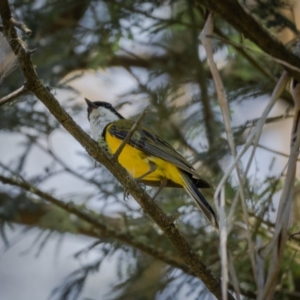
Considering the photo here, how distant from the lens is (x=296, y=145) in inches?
123

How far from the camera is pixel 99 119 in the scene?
470 centimetres

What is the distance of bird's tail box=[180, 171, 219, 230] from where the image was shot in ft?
11.4

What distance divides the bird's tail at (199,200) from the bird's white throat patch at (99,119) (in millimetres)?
795

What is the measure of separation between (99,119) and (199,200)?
1.35m

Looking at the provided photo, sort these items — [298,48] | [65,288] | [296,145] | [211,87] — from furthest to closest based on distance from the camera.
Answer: [211,87] < [65,288] < [298,48] < [296,145]

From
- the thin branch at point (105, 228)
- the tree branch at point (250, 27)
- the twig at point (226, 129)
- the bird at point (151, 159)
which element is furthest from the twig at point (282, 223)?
the thin branch at point (105, 228)

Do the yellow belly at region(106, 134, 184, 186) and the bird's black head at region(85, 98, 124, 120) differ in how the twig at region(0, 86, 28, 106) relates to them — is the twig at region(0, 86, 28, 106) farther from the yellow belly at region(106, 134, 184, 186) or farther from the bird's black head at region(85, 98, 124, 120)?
the bird's black head at region(85, 98, 124, 120)

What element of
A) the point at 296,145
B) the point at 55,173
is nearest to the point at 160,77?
the point at 55,173

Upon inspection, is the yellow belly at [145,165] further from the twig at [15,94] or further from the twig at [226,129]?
the twig at [15,94]

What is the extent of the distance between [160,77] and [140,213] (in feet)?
4.05

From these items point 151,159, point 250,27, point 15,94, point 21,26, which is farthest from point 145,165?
point 21,26

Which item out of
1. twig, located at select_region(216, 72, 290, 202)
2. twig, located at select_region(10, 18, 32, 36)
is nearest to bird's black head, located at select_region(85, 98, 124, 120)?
twig, located at select_region(216, 72, 290, 202)

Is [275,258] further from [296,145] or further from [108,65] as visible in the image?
[108,65]

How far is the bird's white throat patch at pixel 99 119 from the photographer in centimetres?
456
